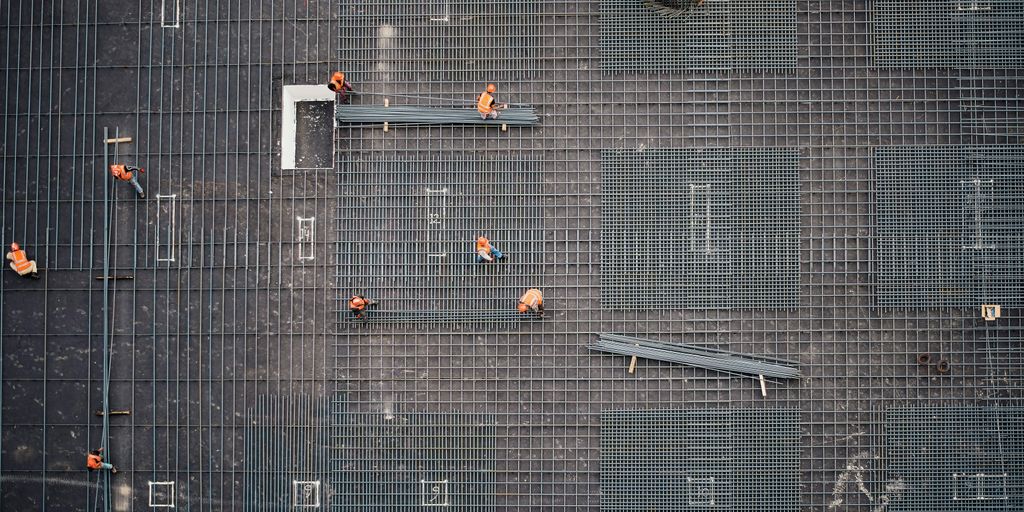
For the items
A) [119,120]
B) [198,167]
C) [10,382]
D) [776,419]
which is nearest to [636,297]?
[776,419]

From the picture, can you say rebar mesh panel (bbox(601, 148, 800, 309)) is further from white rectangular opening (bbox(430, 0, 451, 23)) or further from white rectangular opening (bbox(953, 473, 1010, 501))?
white rectangular opening (bbox(953, 473, 1010, 501))

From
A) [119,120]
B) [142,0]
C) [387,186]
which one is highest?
[142,0]

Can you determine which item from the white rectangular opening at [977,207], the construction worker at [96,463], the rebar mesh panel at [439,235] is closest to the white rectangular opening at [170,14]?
the rebar mesh panel at [439,235]

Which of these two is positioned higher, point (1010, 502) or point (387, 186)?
point (387, 186)

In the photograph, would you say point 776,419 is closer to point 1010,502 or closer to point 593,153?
point 1010,502

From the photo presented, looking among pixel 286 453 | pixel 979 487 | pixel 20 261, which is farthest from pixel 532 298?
pixel 20 261
